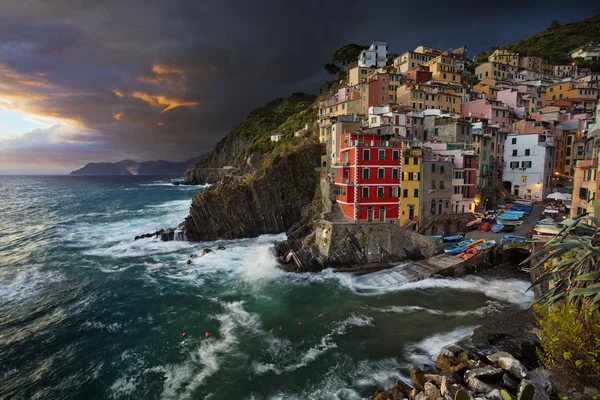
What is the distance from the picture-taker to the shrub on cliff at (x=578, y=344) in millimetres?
11102

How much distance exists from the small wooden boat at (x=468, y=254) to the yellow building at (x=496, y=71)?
85423 millimetres

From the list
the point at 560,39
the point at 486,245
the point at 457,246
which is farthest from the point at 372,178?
the point at 560,39

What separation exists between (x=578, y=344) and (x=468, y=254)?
24967 millimetres

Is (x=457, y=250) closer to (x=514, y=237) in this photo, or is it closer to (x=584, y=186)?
(x=514, y=237)

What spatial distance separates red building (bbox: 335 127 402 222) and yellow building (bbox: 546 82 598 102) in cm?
7988

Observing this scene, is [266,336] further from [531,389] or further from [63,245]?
[63,245]

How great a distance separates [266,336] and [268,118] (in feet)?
491

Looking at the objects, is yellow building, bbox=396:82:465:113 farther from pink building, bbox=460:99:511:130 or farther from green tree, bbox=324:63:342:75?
green tree, bbox=324:63:342:75

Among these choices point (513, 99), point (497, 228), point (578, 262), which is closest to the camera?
point (578, 262)

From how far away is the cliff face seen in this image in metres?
52.8

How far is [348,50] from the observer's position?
10569cm

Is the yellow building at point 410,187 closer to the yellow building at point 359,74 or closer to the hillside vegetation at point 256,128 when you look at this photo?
the yellow building at point 359,74

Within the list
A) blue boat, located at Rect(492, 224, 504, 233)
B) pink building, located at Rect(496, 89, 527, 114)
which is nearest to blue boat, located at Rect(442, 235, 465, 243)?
blue boat, located at Rect(492, 224, 504, 233)

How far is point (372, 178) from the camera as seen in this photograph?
39.4m
